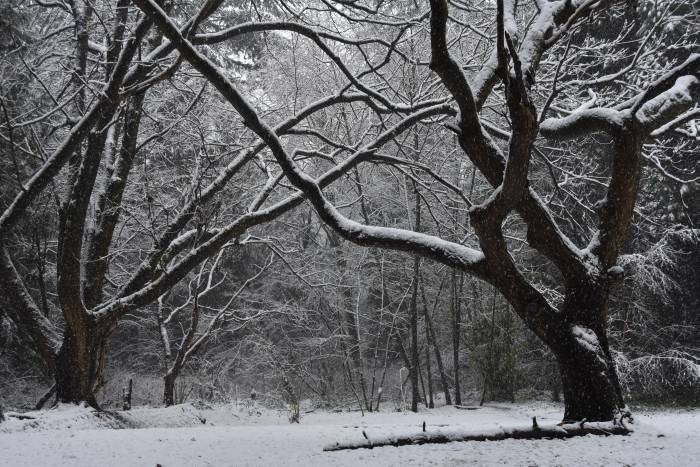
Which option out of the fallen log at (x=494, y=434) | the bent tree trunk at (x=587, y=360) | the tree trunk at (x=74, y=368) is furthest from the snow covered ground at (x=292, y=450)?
the tree trunk at (x=74, y=368)

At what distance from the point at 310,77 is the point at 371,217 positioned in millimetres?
4454

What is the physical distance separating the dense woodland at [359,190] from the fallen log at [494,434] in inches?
10.0

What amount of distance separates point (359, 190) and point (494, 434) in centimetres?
948

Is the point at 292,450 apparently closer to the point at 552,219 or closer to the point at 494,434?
the point at 494,434

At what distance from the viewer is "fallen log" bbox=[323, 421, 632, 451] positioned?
4000 mm

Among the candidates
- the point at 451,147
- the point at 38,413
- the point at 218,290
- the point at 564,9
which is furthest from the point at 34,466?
the point at 218,290

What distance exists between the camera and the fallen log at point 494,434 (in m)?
4.00

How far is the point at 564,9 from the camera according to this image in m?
5.08

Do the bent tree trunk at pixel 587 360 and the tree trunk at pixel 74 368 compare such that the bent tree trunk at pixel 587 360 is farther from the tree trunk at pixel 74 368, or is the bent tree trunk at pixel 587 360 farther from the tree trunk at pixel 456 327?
the tree trunk at pixel 456 327

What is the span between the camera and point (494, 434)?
13.5ft

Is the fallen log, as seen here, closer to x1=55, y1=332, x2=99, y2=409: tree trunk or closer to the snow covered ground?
the snow covered ground

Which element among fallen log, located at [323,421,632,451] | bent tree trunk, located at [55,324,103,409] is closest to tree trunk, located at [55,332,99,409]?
bent tree trunk, located at [55,324,103,409]

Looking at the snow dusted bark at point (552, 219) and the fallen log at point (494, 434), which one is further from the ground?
the snow dusted bark at point (552, 219)

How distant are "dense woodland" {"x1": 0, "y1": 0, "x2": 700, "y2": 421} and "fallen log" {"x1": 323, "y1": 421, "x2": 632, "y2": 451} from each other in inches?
10.0
